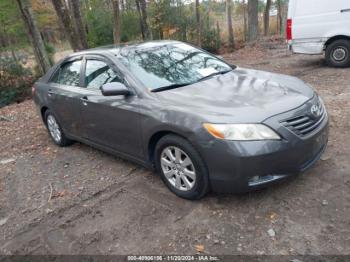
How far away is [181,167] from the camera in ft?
11.9

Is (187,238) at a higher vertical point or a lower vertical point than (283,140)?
lower

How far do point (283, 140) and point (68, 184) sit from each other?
9.30 ft

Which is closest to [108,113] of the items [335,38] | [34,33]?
[335,38]

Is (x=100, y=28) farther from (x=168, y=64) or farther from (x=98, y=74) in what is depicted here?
(x=168, y=64)

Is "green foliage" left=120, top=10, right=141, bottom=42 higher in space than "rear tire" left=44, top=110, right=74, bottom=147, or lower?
higher

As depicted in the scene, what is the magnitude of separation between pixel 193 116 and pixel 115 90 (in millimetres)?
1037

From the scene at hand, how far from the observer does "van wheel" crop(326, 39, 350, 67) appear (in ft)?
28.6

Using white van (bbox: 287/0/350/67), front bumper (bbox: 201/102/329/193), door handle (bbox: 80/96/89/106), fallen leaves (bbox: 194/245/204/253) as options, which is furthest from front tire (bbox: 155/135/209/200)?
white van (bbox: 287/0/350/67)

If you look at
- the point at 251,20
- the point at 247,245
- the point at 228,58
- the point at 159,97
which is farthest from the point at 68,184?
the point at 251,20

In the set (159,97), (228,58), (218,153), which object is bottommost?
(228,58)

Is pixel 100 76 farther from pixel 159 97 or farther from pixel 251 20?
pixel 251 20

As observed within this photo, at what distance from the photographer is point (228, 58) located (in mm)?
13195

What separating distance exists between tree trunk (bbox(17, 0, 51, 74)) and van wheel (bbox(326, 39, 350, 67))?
9019 millimetres

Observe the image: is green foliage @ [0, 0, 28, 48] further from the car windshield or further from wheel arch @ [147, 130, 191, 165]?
wheel arch @ [147, 130, 191, 165]
